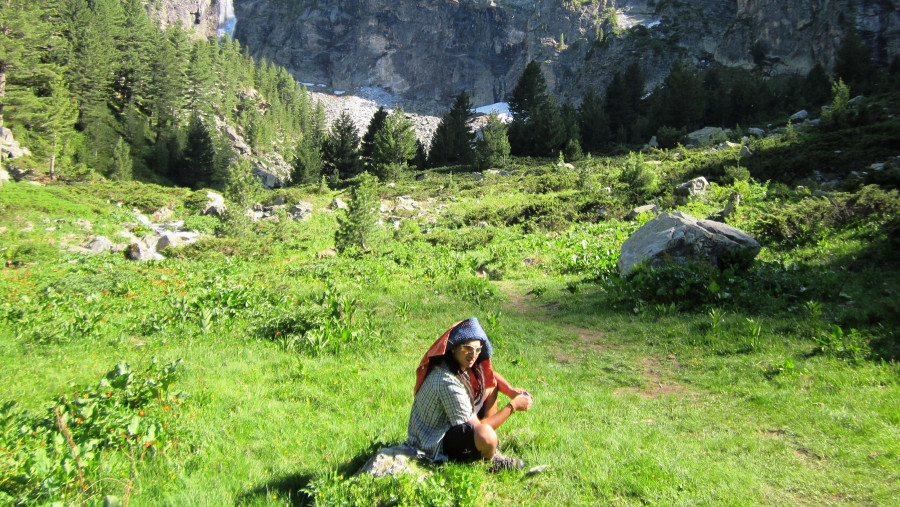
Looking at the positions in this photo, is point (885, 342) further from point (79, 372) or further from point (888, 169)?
point (888, 169)

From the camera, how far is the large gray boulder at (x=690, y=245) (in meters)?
10.5

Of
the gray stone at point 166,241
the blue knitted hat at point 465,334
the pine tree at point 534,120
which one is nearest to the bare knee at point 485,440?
the blue knitted hat at point 465,334

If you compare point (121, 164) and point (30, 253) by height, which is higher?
point (121, 164)

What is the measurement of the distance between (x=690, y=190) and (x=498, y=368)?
608 inches

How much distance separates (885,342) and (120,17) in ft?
292

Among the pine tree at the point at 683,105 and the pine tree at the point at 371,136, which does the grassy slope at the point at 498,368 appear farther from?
the pine tree at the point at 371,136

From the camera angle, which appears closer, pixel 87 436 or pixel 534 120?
pixel 87 436

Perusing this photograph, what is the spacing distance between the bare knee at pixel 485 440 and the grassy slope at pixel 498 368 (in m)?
0.16

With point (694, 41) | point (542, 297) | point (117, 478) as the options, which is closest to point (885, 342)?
point (542, 297)

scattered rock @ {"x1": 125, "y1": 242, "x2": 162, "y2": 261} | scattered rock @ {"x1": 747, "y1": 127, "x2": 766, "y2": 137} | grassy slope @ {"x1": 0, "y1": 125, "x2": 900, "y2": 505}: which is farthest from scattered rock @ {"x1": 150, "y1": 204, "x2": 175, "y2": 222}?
scattered rock @ {"x1": 747, "y1": 127, "x2": 766, "y2": 137}

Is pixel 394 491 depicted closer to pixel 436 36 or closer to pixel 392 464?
pixel 392 464

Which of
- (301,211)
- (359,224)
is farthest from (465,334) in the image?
(301,211)

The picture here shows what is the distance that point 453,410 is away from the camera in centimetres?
394

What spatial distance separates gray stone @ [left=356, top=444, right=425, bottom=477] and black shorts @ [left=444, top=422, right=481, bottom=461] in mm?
323
